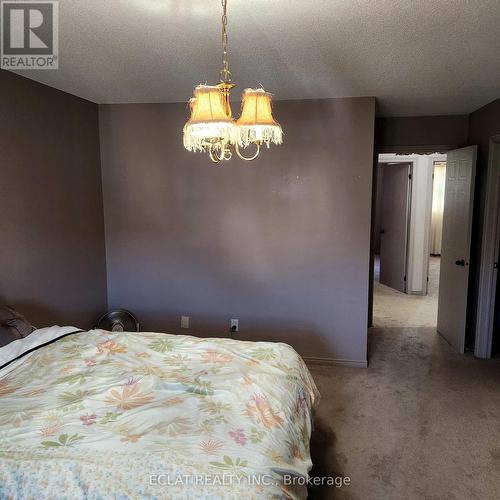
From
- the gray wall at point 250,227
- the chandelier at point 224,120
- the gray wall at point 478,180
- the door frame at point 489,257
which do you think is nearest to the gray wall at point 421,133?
the gray wall at point 478,180

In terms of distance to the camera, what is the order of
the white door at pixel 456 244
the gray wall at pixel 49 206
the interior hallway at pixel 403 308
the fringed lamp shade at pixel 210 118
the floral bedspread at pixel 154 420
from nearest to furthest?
the floral bedspread at pixel 154 420, the fringed lamp shade at pixel 210 118, the gray wall at pixel 49 206, the white door at pixel 456 244, the interior hallway at pixel 403 308

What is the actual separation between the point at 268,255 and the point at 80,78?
80.3 inches

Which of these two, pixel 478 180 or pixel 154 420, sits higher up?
pixel 478 180

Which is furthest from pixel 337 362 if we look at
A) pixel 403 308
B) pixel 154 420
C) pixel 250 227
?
pixel 154 420

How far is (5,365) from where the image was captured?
203cm

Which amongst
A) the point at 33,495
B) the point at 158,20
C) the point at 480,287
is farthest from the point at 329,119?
the point at 33,495

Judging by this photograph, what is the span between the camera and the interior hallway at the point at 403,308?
487cm

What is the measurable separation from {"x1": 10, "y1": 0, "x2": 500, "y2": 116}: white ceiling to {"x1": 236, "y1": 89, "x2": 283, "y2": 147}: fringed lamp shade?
43 centimetres

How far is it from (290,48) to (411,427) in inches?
98.2

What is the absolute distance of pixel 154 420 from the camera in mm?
1552

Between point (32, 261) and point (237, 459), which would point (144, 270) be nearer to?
point (32, 261)

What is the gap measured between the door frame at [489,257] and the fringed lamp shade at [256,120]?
265 cm

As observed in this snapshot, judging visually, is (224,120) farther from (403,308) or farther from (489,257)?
(403,308)

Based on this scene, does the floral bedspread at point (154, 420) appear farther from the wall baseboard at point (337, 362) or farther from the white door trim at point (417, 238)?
the white door trim at point (417, 238)
